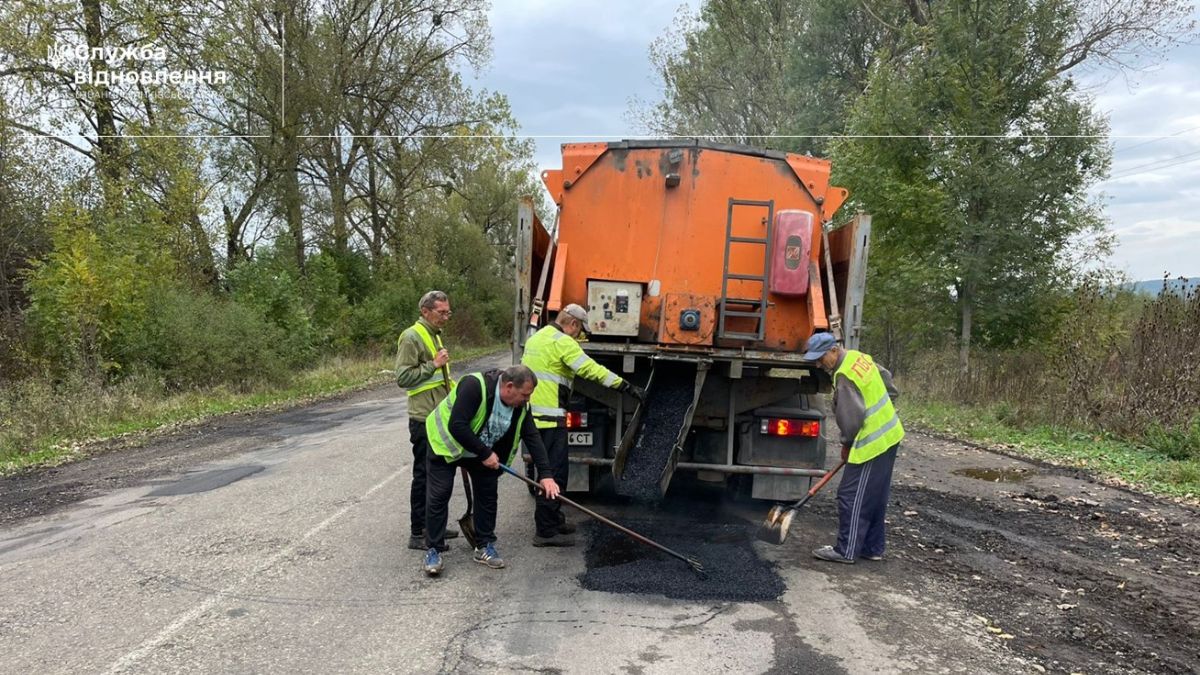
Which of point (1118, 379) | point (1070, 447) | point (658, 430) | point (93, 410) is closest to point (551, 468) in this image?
point (658, 430)

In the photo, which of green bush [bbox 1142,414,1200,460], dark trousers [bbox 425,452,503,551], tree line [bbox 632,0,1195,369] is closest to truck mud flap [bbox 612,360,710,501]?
dark trousers [bbox 425,452,503,551]

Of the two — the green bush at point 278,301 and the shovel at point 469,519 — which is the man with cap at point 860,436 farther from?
the green bush at point 278,301

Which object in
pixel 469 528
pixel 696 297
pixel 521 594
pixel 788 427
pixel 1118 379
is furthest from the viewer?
pixel 1118 379

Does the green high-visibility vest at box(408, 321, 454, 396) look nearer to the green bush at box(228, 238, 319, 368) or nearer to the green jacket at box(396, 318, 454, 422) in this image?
the green jacket at box(396, 318, 454, 422)

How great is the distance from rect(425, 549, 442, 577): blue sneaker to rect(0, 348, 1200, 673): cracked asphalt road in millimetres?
99

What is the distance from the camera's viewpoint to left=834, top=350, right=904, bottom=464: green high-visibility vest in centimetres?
504

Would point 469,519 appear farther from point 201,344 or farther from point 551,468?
point 201,344

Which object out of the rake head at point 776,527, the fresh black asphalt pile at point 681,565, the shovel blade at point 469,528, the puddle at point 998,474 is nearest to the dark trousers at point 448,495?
the shovel blade at point 469,528

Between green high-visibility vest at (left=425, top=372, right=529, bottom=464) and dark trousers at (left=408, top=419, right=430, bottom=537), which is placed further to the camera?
dark trousers at (left=408, top=419, right=430, bottom=537)

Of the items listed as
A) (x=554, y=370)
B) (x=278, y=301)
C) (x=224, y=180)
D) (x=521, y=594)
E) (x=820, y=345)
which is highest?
(x=224, y=180)

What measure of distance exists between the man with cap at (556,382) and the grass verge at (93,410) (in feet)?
7.20

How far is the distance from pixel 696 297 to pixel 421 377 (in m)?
2.15

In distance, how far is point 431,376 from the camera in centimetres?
543

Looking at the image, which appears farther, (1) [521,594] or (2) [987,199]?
(2) [987,199]
